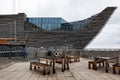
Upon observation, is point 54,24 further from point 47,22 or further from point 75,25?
point 75,25

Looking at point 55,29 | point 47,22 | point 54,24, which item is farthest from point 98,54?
point 47,22

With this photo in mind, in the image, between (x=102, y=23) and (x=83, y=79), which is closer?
(x=83, y=79)

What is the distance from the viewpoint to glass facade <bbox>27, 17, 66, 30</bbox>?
40.0 m

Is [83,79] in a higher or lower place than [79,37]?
lower

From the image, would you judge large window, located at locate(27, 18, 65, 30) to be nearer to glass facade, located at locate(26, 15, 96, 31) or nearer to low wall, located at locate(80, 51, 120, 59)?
glass facade, located at locate(26, 15, 96, 31)

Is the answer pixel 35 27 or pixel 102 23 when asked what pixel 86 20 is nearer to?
pixel 102 23

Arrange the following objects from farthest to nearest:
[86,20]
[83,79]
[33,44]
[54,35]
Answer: [86,20] → [54,35] → [33,44] → [83,79]

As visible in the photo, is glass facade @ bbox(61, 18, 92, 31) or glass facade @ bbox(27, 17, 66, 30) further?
glass facade @ bbox(27, 17, 66, 30)

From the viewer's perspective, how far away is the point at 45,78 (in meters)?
7.55

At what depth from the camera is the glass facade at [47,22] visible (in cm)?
4003

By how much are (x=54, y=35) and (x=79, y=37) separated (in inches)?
145

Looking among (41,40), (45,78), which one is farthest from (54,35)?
(45,78)

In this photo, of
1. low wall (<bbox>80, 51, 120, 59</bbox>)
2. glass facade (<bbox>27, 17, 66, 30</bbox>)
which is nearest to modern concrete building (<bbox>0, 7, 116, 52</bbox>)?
glass facade (<bbox>27, 17, 66, 30</bbox>)

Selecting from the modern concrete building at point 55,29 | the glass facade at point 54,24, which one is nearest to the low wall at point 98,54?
the modern concrete building at point 55,29
